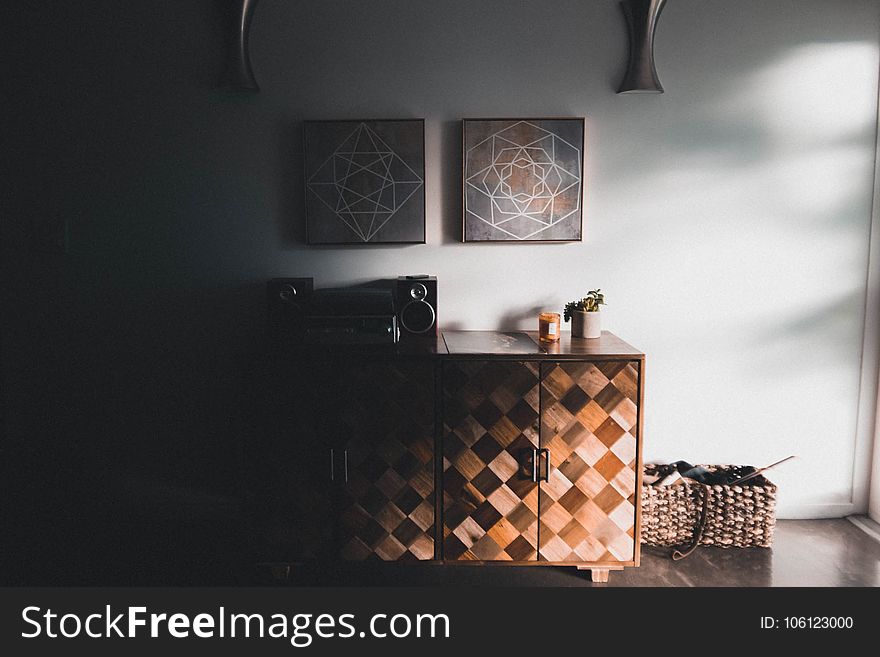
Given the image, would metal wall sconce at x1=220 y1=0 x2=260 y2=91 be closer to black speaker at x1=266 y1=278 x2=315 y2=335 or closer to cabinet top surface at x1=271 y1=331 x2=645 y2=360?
black speaker at x1=266 y1=278 x2=315 y2=335

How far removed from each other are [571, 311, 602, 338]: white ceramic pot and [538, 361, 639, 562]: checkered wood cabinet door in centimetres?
30

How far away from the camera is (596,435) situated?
234cm

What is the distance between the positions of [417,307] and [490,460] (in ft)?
2.24

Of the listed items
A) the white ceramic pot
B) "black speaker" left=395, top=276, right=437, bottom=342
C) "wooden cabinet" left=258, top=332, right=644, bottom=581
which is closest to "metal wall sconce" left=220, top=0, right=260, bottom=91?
"black speaker" left=395, top=276, right=437, bottom=342

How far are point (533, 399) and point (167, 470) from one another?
1.65m

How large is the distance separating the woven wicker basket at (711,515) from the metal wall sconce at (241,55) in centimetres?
230

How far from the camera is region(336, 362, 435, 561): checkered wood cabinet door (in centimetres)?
234

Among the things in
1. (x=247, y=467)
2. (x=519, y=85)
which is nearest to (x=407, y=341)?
(x=247, y=467)

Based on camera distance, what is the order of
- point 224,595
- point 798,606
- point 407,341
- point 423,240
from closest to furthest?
1. point 798,606
2. point 224,595
3. point 407,341
4. point 423,240

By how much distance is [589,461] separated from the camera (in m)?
2.35

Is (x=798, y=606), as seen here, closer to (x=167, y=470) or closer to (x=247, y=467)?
(x=247, y=467)

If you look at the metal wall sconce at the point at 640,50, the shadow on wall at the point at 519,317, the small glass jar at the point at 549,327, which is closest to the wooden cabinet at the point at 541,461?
the small glass jar at the point at 549,327

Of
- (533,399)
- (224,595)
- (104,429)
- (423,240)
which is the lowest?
(224,595)

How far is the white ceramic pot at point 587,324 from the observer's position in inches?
102
